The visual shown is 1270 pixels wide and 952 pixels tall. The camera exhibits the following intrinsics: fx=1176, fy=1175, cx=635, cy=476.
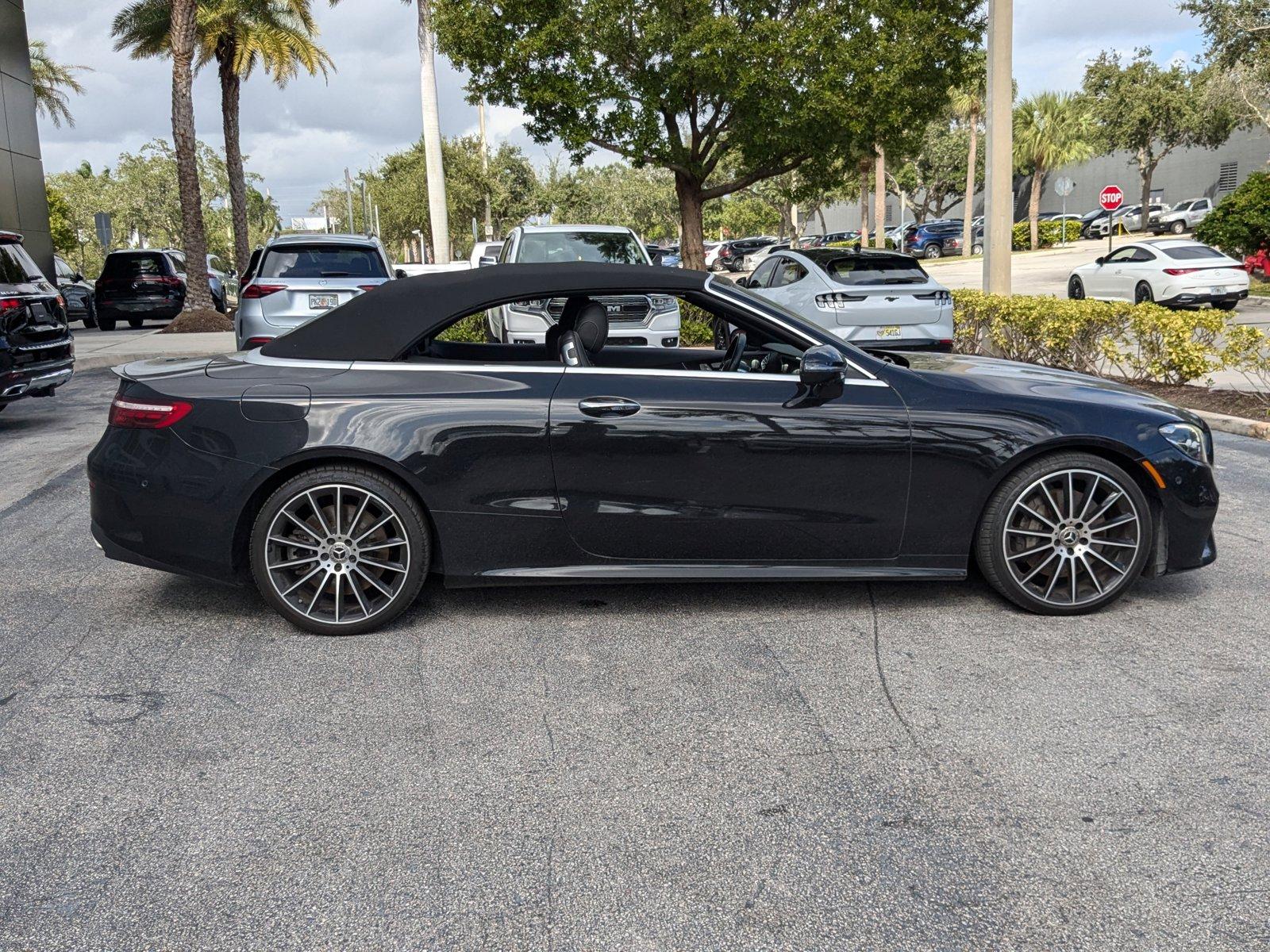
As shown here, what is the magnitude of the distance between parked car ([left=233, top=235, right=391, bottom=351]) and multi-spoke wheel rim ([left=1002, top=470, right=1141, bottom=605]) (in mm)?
8882

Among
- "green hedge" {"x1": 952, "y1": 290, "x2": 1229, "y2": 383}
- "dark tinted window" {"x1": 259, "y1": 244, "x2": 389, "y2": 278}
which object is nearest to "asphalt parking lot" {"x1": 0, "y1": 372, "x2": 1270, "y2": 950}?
"green hedge" {"x1": 952, "y1": 290, "x2": 1229, "y2": 383}

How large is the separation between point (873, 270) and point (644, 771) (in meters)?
11.4

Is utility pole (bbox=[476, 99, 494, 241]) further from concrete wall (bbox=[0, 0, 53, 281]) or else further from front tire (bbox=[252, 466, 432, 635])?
front tire (bbox=[252, 466, 432, 635])

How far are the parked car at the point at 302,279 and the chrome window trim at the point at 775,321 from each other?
8.10 metres

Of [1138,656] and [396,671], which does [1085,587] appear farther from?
[396,671]

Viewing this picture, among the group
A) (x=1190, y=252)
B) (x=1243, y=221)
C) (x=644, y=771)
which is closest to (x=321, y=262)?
(x=644, y=771)

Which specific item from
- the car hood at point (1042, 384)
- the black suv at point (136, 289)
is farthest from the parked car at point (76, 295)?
the car hood at point (1042, 384)

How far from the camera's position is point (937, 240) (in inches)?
2307

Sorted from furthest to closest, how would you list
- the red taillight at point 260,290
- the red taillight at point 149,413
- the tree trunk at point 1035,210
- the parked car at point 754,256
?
1. the tree trunk at point 1035,210
2. the parked car at point 754,256
3. the red taillight at point 260,290
4. the red taillight at point 149,413

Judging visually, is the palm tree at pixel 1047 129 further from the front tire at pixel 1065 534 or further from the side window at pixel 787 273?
the front tire at pixel 1065 534

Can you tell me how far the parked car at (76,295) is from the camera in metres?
29.2

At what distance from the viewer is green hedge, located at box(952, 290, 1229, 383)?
11.1 metres

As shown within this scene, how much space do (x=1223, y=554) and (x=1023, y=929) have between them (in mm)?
3992

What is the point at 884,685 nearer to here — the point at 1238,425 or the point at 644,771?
the point at 644,771
